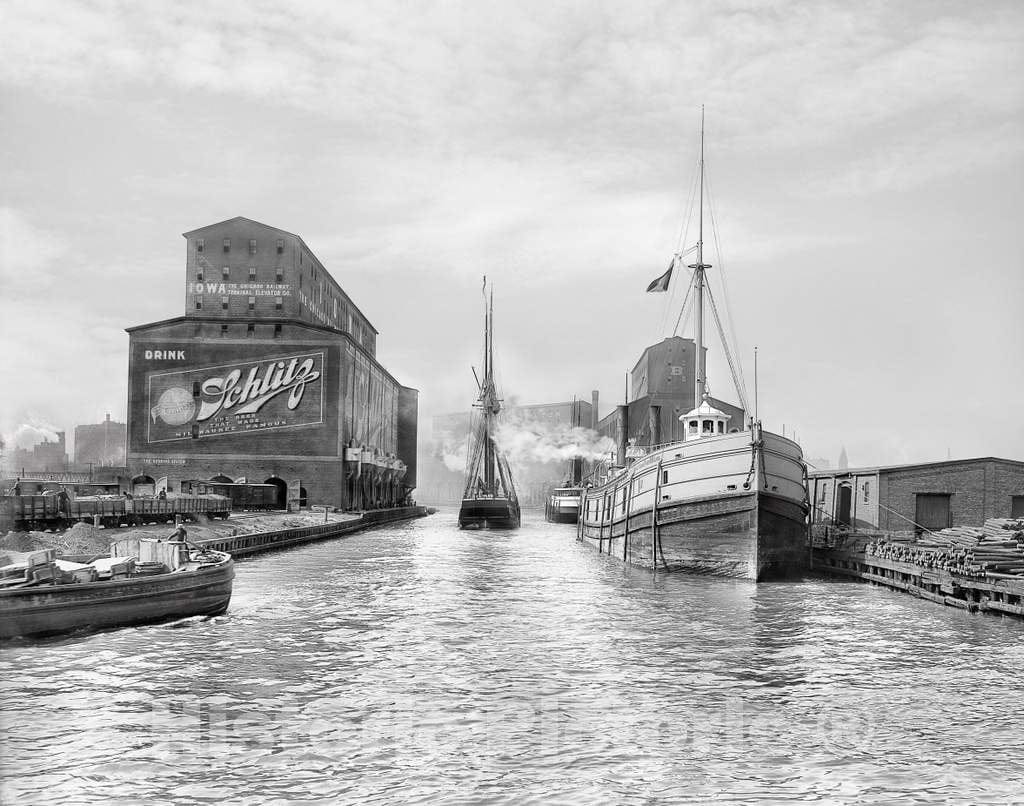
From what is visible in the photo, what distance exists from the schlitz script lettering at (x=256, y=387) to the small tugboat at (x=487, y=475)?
636 inches

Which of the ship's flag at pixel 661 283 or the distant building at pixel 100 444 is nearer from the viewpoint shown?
the ship's flag at pixel 661 283

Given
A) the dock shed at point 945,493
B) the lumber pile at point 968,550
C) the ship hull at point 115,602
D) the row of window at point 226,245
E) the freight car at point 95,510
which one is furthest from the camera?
the row of window at point 226,245

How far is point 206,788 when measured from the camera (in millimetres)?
11195

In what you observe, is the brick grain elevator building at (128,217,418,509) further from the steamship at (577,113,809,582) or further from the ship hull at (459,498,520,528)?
the steamship at (577,113,809,582)

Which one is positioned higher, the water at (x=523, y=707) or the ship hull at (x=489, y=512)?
the water at (x=523, y=707)

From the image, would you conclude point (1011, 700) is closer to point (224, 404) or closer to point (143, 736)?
point (143, 736)

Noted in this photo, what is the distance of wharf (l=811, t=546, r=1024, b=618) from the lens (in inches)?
996

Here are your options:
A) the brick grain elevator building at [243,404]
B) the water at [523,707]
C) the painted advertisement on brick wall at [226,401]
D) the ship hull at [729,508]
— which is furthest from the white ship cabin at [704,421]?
the painted advertisement on brick wall at [226,401]

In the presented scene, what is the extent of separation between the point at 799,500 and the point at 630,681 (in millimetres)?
21171

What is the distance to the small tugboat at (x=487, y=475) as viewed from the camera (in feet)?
256

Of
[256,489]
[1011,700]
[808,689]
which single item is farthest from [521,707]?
[256,489]

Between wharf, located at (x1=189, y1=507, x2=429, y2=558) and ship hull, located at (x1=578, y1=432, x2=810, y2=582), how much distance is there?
19.0 m

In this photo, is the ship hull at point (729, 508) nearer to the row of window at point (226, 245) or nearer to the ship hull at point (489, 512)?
the ship hull at point (489, 512)

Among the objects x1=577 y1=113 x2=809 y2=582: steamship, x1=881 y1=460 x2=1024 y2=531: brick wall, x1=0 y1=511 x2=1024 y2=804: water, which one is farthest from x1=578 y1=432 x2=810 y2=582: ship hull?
x1=881 y1=460 x2=1024 y2=531: brick wall
